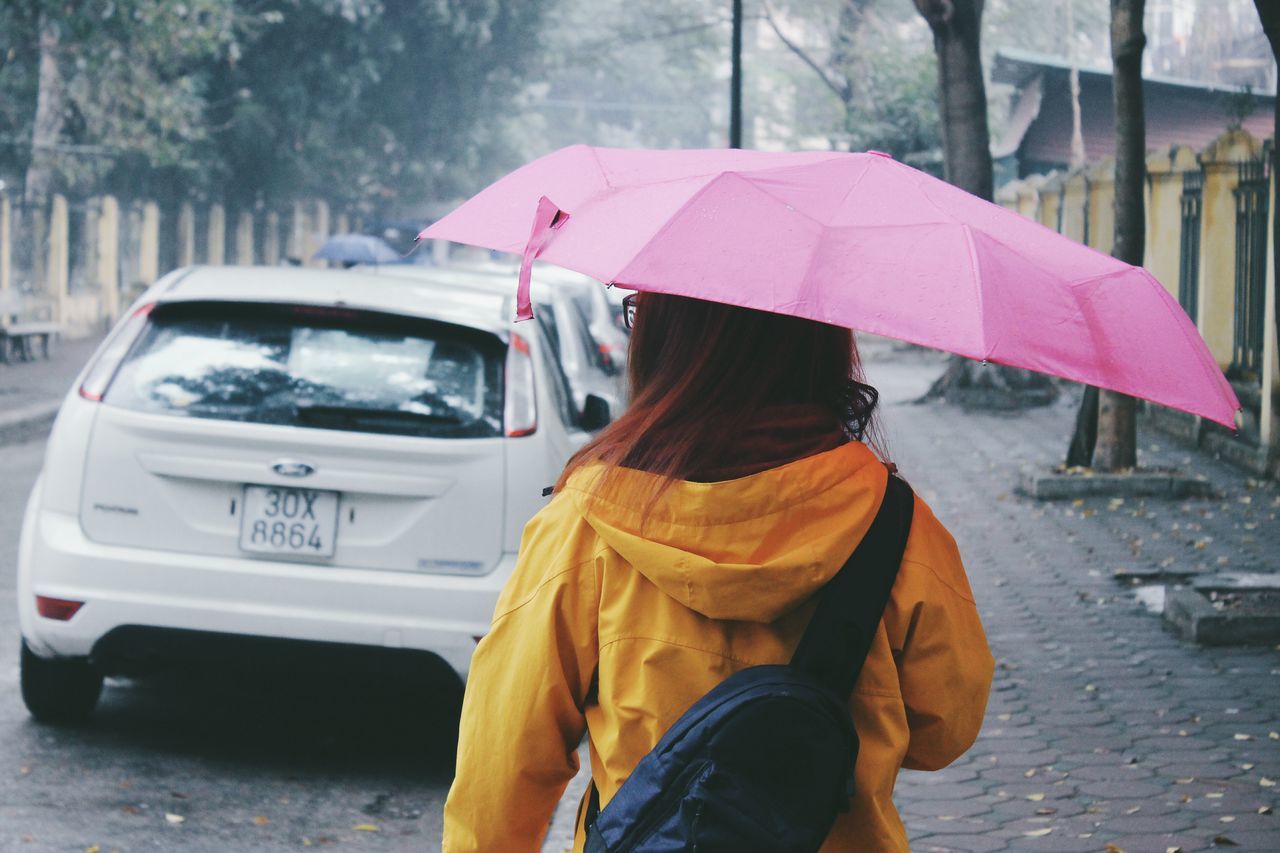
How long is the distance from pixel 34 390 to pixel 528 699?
17521 mm

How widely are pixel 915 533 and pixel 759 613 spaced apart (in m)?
0.26

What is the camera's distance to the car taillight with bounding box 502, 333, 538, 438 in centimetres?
504

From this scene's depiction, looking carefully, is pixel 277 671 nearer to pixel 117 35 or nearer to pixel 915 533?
pixel 915 533

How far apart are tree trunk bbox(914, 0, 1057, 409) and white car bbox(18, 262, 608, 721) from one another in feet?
34.4

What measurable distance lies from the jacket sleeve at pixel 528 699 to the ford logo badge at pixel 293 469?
293 cm

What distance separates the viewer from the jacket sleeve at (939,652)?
1.97 metres

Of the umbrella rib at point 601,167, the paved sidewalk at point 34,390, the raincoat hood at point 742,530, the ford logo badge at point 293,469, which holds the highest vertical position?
the umbrella rib at point 601,167

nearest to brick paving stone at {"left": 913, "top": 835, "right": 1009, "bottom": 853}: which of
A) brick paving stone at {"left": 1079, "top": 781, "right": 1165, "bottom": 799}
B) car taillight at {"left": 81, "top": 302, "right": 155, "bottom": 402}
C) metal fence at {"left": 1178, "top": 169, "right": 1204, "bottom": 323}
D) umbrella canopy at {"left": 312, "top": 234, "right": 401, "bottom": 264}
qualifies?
brick paving stone at {"left": 1079, "top": 781, "right": 1165, "bottom": 799}

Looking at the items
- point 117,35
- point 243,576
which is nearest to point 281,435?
point 243,576

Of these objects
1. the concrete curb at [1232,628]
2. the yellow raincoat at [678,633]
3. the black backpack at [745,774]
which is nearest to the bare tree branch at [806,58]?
the concrete curb at [1232,628]

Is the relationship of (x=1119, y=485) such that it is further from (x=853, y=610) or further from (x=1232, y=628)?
(x=853, y=610)

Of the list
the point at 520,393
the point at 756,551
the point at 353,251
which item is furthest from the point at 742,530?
the point at 353,251

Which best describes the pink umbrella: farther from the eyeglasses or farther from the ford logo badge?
the ford logo badge

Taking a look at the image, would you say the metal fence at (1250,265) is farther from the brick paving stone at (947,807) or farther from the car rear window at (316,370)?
the car rear window at (316,370)
